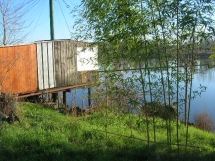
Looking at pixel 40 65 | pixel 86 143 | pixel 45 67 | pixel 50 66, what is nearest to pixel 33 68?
pixel 40 65

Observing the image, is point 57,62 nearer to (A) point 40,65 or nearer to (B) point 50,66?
(B) point 50,66

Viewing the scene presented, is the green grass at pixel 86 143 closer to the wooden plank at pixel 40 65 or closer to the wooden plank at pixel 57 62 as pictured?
the wooden plank at pixel 40 65

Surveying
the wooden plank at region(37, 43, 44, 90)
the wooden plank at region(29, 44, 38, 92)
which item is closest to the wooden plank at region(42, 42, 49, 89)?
the wooden plank at region(37, 43, 44, 90)

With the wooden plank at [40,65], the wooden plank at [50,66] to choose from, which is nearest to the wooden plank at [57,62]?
the wooden plank at [50,66]

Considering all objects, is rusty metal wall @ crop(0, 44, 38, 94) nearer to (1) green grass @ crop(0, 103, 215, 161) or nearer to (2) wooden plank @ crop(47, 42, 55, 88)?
(2) wooden plank @ crop(47, 42, 55, 88)

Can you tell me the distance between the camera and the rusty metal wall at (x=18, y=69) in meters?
11.1

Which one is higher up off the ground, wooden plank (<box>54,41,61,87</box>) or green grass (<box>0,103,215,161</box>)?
wooden plank (<box>54,41,61,87</box>)

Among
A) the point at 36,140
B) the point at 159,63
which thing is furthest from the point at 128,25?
the point at 36,140

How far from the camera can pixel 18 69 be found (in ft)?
38.2

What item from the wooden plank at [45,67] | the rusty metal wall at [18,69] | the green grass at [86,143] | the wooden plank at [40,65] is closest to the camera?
the green grass at [86,143]

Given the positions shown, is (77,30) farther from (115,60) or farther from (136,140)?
(136,140)

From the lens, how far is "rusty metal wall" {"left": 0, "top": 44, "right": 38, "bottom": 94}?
1105 cm

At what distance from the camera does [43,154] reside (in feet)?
16.6

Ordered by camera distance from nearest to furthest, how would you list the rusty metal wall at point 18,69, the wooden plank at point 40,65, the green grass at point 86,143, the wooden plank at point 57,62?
the green grass at point 86,143 → the rusty metal wall at point 18,69 → the wooden plank at point 40,65 → the wooden plank at point 57,62
